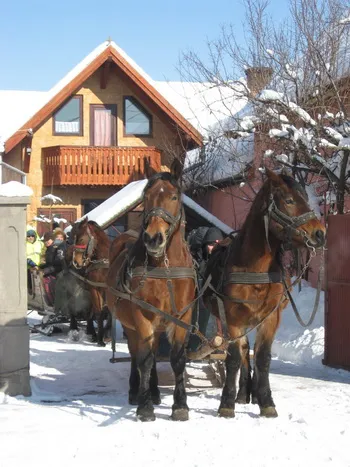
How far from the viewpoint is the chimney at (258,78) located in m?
15.5

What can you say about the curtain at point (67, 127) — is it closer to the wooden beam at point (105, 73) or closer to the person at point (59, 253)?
the wooden beam at point (105, 73)

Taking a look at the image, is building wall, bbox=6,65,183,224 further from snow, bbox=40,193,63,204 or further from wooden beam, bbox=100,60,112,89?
snow, bbox=40,193,63,204

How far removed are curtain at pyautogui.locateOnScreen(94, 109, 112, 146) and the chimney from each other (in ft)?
41.2

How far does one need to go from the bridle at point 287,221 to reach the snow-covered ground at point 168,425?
5.39 feet

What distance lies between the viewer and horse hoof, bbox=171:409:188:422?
23.1 feet

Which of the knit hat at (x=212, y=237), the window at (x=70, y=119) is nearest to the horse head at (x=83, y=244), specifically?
the knit hat at (x=212, y=237)

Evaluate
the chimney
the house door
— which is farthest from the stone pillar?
the house door

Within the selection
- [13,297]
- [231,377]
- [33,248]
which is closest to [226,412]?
[231,377]

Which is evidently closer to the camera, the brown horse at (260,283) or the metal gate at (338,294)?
the brown horse at (260,283)

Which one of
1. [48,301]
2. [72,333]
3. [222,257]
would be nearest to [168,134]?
[48,301]

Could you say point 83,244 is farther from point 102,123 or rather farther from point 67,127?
point 67,127

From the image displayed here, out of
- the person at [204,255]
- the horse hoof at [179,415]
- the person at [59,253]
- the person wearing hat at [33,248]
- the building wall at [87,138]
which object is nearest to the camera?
the horse hoof at [179,415]

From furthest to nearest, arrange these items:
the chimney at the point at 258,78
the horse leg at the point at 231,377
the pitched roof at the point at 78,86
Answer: the pitched roof at the point at 78,86
the chimney at the point at 258,78
the horse leg at the point at 231,377

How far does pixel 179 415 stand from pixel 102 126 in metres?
21.8
